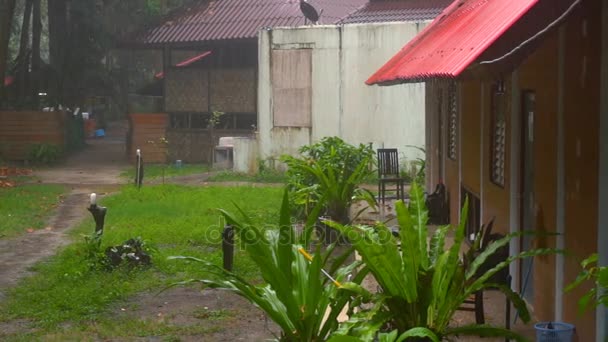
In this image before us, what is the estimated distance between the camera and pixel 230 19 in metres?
26.4

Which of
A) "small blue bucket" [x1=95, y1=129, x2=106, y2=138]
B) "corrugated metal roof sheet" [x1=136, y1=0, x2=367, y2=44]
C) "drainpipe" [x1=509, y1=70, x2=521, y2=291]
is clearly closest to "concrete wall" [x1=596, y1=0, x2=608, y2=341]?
"drainpipe" [x1=509, y1=70, x2=521, y2=291]

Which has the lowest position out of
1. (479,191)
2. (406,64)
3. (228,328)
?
(228,328)

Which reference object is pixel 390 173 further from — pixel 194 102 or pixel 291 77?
pixel 194 102

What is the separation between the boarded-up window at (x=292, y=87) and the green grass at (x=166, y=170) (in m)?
3.38

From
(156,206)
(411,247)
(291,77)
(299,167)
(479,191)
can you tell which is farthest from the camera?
(291,77)

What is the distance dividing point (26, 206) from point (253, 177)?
594cm

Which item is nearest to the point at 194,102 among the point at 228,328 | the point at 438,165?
the point at 438,165

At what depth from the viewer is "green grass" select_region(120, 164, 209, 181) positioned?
2356cm

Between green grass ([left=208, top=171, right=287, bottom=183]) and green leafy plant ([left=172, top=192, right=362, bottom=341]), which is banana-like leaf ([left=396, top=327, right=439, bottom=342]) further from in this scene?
green grass ([left=208, top=171, right=287, bottom=183])

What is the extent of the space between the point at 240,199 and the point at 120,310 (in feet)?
27.9

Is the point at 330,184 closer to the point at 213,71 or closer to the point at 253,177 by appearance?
the point at 253,177

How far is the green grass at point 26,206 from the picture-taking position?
14906 mm

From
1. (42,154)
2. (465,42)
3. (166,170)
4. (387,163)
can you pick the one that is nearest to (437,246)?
(465,42)

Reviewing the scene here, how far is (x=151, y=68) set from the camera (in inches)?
1783
